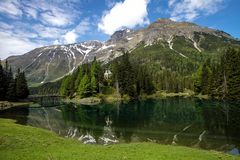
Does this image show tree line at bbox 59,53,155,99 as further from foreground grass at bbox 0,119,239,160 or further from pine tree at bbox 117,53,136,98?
foreground grass at bbox 0,119,239,160

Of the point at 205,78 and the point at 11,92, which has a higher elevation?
the point at 205,78

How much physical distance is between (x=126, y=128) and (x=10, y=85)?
328 ft

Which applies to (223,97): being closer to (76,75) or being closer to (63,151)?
(76,75)

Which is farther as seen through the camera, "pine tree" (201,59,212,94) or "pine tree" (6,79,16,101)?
"pine tree" (201,59,212,94)

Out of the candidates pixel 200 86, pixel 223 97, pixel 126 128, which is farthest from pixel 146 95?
pixel 126 128

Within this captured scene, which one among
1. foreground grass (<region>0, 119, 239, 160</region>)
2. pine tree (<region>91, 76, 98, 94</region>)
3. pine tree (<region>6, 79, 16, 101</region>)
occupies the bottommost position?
foreground grass (<region>0, 119, 239, 160</region>)

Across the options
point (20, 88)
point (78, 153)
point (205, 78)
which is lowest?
point (78, 153)

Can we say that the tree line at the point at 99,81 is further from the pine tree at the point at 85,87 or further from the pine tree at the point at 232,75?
the pine tree at the point at 232,75

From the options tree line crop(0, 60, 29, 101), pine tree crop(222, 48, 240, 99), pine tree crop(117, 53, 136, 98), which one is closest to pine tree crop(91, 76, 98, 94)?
pine tree crop(117, 53, 136, 98)

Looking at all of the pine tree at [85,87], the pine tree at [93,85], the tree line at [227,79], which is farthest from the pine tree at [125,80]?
the tree line at [227,79]

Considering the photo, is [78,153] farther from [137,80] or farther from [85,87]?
[137,80]

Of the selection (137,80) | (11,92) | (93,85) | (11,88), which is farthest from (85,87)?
(137,80)

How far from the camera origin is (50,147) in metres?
33.3

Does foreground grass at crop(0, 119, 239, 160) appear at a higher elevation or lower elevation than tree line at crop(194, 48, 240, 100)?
lower
